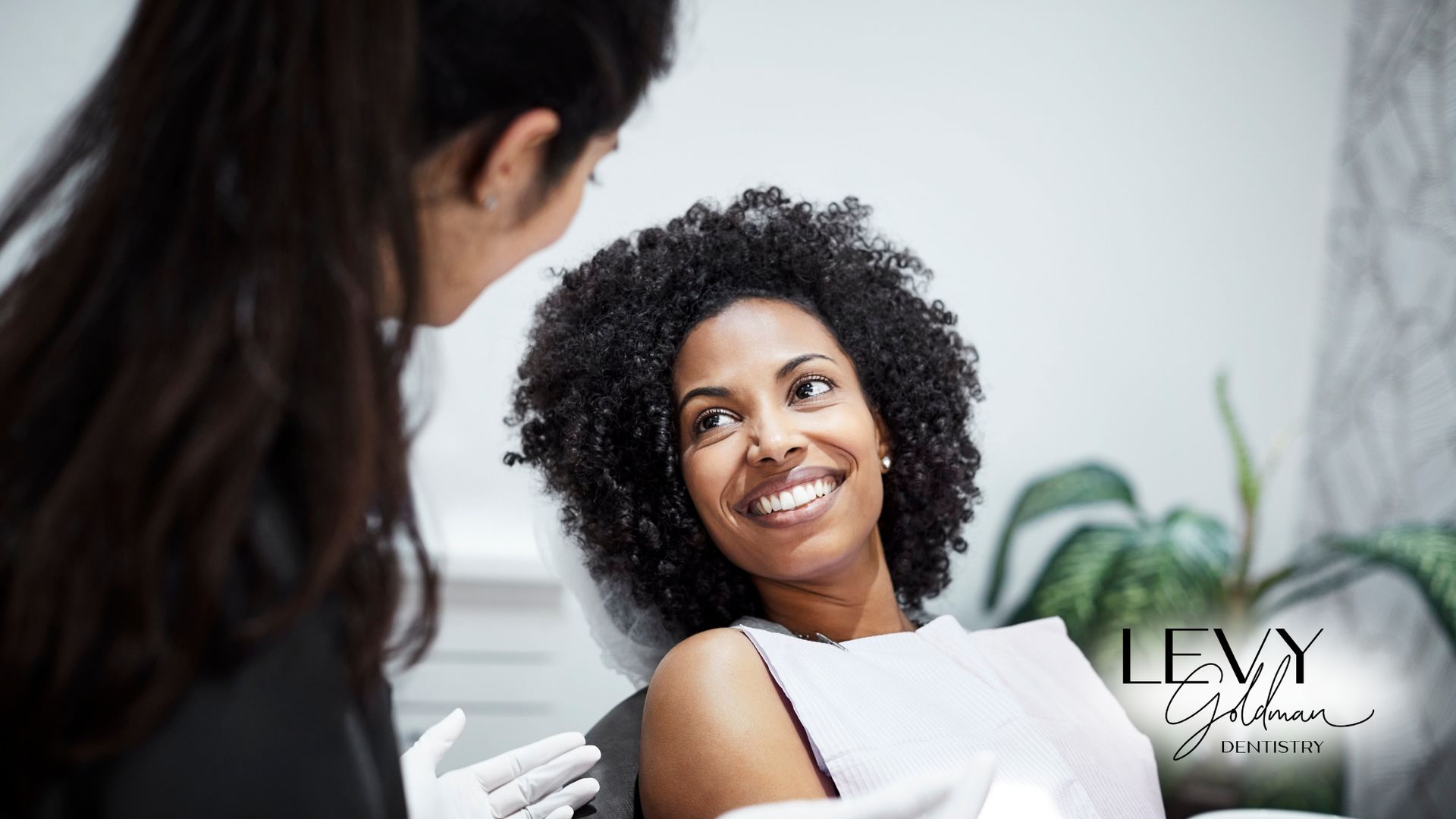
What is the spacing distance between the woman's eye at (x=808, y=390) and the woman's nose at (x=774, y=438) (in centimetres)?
5

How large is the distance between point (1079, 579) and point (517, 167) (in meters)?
1.71

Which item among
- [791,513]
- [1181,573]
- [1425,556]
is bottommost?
[1425,556]

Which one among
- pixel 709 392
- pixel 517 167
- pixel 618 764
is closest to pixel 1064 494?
pixel 709 392

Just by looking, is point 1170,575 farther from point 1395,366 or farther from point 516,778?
point 516,778

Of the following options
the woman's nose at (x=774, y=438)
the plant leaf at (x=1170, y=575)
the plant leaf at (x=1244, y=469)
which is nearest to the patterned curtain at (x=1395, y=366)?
the plant leaf at (x=1244, y=469)

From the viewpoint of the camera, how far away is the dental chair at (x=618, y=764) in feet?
4.20

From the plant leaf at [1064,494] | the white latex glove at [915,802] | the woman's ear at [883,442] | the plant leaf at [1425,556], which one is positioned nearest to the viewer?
the white latex glove at [915,802]

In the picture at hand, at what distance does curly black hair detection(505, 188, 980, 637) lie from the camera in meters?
1.46

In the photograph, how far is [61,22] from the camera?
179 centimetres

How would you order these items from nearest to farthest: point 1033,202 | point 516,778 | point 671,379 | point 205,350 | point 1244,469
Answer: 1. point 205,350
2. point 516,778
3. point 671,379
4. point 1244,469
5. point 1033,202

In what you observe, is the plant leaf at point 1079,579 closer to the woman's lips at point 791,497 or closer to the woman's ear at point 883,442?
the woman's ear at point 883,442

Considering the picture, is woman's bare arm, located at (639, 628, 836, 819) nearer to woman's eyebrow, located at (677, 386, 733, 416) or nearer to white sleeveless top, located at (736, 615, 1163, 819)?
white sleeveless top, located at (736, 615, 1163, 819)

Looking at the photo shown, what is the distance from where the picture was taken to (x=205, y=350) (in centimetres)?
61

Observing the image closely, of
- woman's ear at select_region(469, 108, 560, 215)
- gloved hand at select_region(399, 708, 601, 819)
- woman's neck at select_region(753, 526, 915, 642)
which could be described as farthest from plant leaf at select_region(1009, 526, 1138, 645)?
woman's ear at select_region(469, 108, 560, 215)
